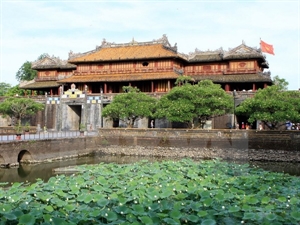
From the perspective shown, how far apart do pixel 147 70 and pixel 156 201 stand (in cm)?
3491

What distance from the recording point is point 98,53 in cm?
4928

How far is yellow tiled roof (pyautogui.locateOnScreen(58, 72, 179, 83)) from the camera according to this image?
143 ft

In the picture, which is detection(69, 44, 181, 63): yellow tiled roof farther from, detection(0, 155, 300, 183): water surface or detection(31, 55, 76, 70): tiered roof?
detection(0, 155, 300, 183): water surface

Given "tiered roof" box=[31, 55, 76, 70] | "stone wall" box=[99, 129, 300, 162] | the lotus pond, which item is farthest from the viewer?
"tiered roof" box=[31, 55, 76, 70]

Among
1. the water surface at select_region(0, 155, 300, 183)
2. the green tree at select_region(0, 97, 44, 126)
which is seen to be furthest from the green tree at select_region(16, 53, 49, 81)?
the water surface at select_region(0, 155, 300, 183)

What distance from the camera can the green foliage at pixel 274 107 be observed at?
29053mm

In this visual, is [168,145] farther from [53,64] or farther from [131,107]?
[53,64]

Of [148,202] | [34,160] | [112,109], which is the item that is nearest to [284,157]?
[112,109]

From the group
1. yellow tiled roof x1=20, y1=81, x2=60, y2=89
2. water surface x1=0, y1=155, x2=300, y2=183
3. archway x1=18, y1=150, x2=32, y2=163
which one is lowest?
water surface x1=0, y1=155, x2=300, y2=183

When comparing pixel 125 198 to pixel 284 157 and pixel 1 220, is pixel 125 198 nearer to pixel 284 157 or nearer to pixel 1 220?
pixel 1 220

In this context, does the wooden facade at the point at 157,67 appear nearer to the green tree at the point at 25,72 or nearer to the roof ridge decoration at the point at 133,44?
the roof ridge decoration at the point at 133,44

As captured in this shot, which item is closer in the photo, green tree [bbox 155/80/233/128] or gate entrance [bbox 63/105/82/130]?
green tree [bbox 155/80/233/128]

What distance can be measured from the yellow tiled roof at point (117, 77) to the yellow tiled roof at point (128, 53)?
1.95m

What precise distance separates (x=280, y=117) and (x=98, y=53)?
88.7 feet
